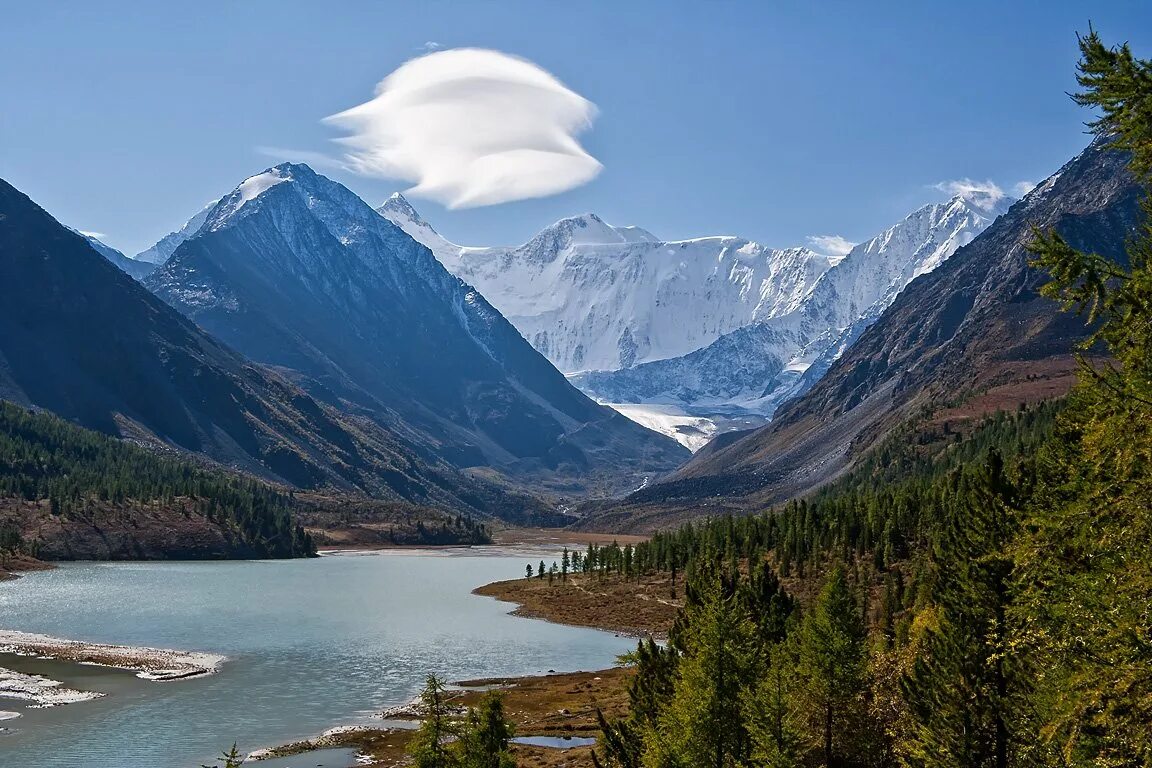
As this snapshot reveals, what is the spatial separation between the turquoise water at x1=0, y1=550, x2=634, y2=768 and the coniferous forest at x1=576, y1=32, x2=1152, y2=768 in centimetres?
3525

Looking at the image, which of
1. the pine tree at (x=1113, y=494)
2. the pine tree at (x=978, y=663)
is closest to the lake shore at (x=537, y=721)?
the pine tree at (x=978, y=663)

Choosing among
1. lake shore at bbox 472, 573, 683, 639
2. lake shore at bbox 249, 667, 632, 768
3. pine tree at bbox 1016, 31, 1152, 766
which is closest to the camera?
pine tree at bbox 1016, 31, 1152, 766

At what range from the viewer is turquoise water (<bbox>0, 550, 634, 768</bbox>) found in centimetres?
7262

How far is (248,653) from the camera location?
11212 cm

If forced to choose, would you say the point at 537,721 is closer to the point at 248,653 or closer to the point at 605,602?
the point at 248,653

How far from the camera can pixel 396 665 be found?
354ft

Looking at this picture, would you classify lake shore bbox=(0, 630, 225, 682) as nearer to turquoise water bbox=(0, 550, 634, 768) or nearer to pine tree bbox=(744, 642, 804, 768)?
turquoise water bbox=(0, 550, 634, 768)

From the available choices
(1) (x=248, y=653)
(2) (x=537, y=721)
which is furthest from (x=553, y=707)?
(1) (x=248, y=653)

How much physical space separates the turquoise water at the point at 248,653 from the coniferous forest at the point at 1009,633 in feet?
116

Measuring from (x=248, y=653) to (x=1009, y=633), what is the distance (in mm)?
96908

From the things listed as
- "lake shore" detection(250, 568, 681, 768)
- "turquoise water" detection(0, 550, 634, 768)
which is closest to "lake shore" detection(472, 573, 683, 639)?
"lake shore" detection(250, 568, 681, 768)

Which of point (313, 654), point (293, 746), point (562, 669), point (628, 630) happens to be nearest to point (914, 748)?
point (293, 746)

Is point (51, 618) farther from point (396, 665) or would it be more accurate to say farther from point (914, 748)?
point (914, 748)

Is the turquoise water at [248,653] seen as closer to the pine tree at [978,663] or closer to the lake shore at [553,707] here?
the lake shore at [553,707]
